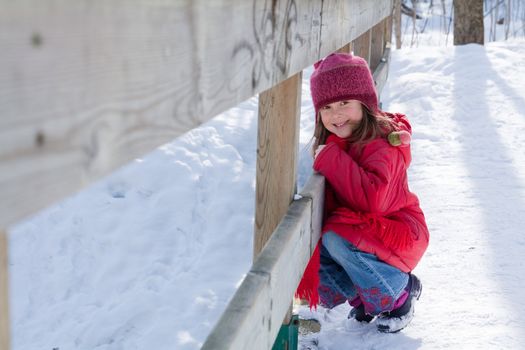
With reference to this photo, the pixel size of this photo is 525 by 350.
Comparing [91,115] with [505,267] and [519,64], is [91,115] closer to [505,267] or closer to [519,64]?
[505,267]

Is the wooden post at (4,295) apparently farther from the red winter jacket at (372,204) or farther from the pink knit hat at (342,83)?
the pink knit hat at (342,83)

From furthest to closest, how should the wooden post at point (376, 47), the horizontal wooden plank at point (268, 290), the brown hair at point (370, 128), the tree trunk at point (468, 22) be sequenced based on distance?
1. the tree trunk at point (468, 22)
2. the wooden post at point (376, 47)
3. the brown hair at point (370, 128)
4. the horizontal wooden plank at point (268, 290)

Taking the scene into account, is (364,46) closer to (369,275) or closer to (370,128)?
(370,128)

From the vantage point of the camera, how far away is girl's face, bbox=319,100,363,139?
2.60m

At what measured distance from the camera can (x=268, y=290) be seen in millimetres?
1737

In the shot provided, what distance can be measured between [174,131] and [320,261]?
1.84 metres

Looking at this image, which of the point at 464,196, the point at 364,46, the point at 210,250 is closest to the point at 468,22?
the point at 364,46

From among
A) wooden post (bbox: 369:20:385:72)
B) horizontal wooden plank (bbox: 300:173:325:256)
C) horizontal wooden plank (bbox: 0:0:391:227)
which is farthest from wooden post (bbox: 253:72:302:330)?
wooden post (bbox: 369:20:385:72)

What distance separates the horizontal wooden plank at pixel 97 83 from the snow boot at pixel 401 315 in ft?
5.23

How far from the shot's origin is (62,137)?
0.72m

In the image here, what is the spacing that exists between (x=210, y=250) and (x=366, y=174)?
4.74 feet

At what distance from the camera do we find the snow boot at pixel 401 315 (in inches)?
103

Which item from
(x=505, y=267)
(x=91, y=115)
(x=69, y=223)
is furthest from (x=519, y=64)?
(x=91, y=115)

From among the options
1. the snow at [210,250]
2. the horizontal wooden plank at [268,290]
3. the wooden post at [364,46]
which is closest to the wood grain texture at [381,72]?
the wooden post at [364,46]
